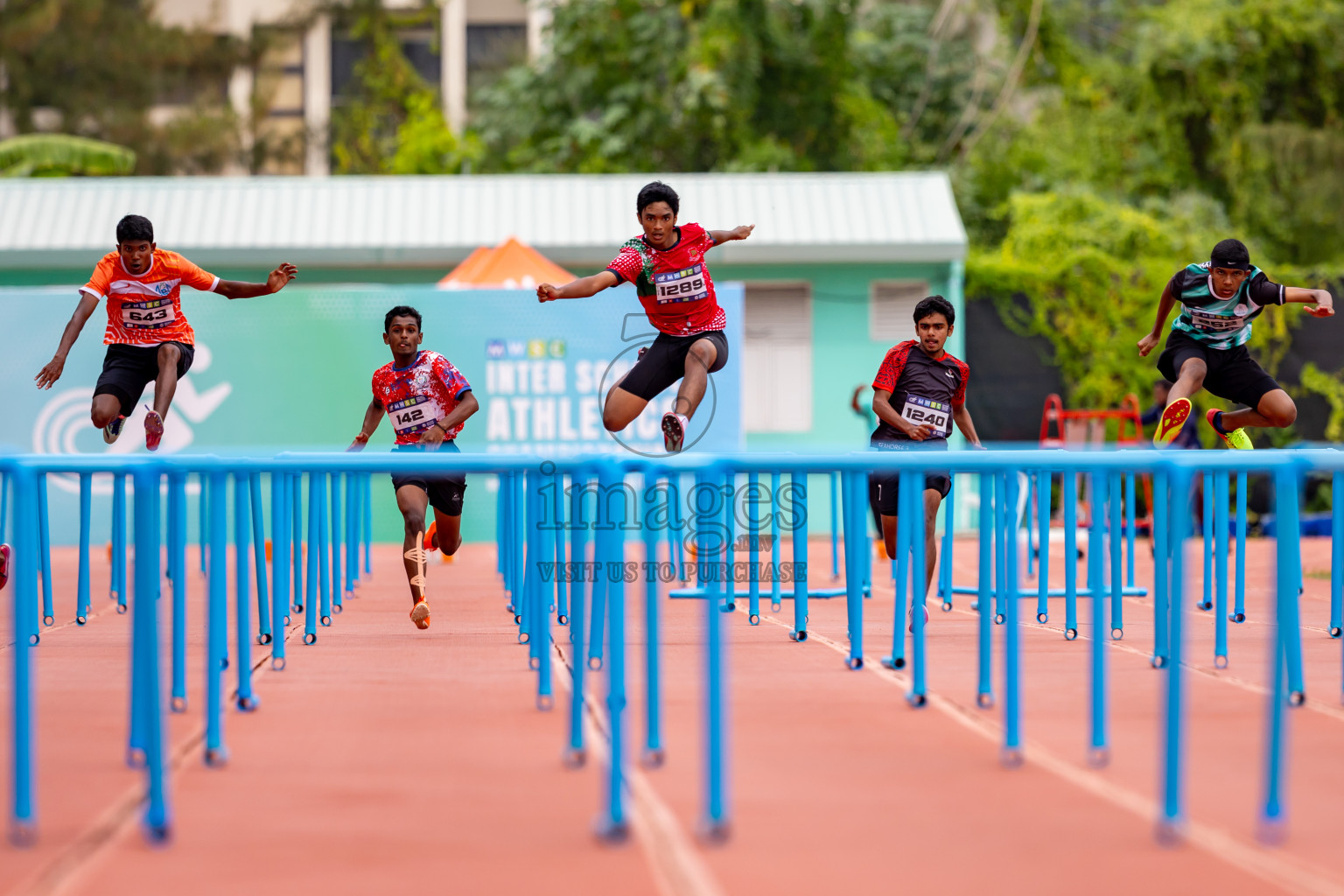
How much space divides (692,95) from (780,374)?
863 cm

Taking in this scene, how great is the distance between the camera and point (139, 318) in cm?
850

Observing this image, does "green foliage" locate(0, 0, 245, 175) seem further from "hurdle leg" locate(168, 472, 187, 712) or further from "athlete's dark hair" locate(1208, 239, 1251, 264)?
"hurdle leg" locate(168, 472, 187, 712)

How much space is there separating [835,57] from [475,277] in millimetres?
13739

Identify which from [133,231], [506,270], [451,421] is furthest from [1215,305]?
[506,270]

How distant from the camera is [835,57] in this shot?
85.4 ft

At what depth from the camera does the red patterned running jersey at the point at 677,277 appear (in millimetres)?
7480

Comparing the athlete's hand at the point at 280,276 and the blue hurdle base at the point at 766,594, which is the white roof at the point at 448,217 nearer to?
the blue hurdle base at the point at 766,594

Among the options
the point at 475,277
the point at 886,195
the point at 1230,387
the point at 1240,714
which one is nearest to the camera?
the point at 1240,714

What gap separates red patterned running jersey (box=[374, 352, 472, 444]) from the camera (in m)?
7.65

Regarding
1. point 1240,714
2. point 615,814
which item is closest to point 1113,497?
point 1240,714

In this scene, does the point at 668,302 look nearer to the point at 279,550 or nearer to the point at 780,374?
the point at 279,550

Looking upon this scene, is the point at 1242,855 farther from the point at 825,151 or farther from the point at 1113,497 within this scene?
the point at 825,151

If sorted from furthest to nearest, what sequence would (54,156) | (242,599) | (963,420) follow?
(54,156) < (963,420) < (242,599)

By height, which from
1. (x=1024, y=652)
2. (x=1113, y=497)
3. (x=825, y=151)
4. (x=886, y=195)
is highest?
(x=825, y=151)
